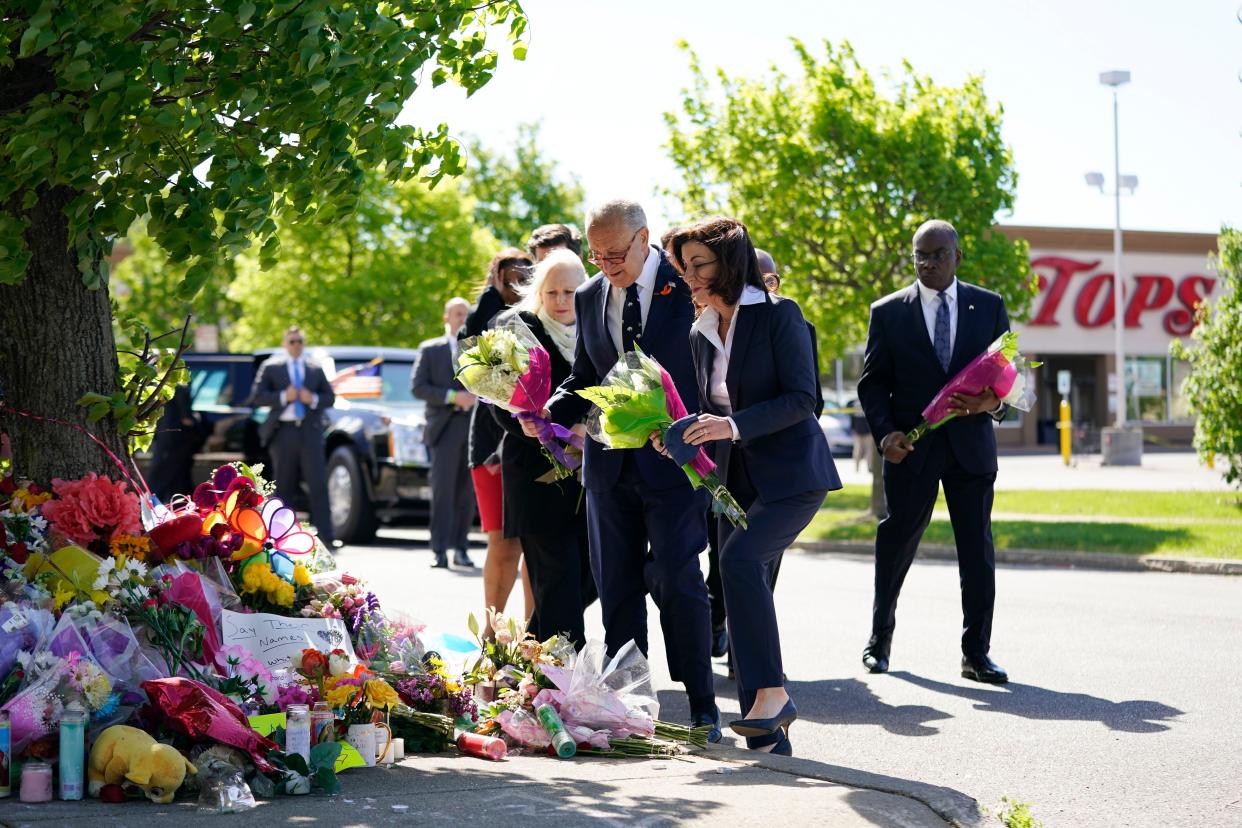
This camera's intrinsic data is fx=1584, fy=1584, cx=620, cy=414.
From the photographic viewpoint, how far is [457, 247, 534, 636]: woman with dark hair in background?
811cm

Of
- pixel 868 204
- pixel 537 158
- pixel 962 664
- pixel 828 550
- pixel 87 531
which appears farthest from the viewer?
pixel 537 158

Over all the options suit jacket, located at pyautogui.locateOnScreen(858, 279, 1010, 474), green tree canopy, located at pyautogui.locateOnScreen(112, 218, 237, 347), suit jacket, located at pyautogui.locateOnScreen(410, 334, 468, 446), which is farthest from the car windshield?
green tree canopy, located at pyautogui.locateOnScreen(112, 218, 237, 347)

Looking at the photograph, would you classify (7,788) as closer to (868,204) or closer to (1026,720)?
(1026,720)

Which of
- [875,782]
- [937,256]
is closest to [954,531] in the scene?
[937,256]

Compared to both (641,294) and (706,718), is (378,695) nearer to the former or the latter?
(706,718)

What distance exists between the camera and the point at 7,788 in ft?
15.0

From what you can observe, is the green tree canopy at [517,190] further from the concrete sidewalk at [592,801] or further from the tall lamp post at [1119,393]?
the concrete sidewalk at [592,801]

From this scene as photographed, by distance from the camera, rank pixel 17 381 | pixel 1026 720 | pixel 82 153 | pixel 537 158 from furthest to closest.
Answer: pixel 537 158, pixel 1026 720, pixel 17 381, pixel 82 153

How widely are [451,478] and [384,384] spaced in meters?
3.51

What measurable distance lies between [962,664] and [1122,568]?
259 inches

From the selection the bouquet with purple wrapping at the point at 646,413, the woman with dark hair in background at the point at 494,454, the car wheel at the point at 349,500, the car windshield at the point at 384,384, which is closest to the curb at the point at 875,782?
the bouquet with purple wrapping at the point at 646,413

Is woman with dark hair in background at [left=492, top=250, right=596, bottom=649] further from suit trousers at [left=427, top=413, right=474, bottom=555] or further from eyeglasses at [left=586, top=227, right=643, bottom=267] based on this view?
suit trousers at [left=427, top=413, right=474, bottom=555]

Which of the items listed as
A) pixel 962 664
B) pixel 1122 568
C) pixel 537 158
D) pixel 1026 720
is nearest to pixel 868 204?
pixel 1122 568

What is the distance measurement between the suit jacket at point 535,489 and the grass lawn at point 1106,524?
8412mm
